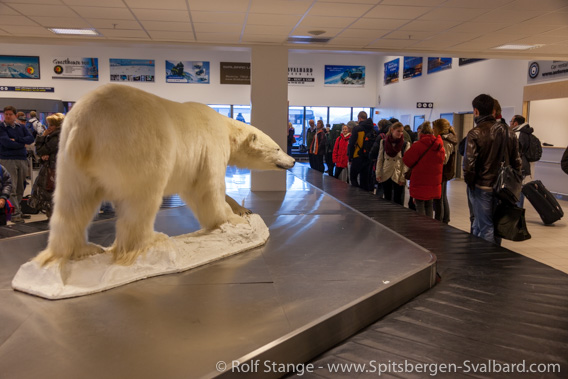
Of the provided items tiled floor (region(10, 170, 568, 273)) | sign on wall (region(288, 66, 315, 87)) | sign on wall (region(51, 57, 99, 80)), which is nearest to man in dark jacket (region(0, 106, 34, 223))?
tiled floor (region(10, 170, 568, 273))

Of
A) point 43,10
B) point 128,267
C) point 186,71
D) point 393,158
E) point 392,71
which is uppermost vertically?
point 392,71

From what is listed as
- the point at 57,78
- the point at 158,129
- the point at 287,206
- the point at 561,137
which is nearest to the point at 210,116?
the point at 158,129

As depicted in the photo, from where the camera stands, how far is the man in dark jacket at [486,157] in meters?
3.81

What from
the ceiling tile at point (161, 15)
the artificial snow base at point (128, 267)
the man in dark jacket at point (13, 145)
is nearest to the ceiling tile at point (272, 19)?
the ceiling tile at point (161, 15)

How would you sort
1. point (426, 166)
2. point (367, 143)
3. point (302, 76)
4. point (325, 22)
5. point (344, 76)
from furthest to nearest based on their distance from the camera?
point (344, 76)
point (302, 76)
point (367, 143)
point (325, 22)
point (426, 166)

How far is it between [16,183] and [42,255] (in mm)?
4718

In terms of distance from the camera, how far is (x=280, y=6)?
4.36 meters

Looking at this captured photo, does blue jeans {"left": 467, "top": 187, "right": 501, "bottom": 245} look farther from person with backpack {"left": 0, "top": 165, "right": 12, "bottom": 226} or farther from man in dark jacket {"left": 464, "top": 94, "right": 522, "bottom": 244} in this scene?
person with backpack {"left": 0, "top": 165, "right": 12, "bottom": 226}

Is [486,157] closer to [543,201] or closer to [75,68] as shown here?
[543,201]

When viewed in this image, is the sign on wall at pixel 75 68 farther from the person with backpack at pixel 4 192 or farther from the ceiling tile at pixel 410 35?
the ceiling tile at pixel 410 35

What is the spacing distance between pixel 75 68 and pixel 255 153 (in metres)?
14.0

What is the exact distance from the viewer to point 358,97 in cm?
1811

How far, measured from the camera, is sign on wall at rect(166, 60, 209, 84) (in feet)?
50.6

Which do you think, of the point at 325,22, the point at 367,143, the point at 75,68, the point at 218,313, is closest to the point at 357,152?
the point at 367,143
